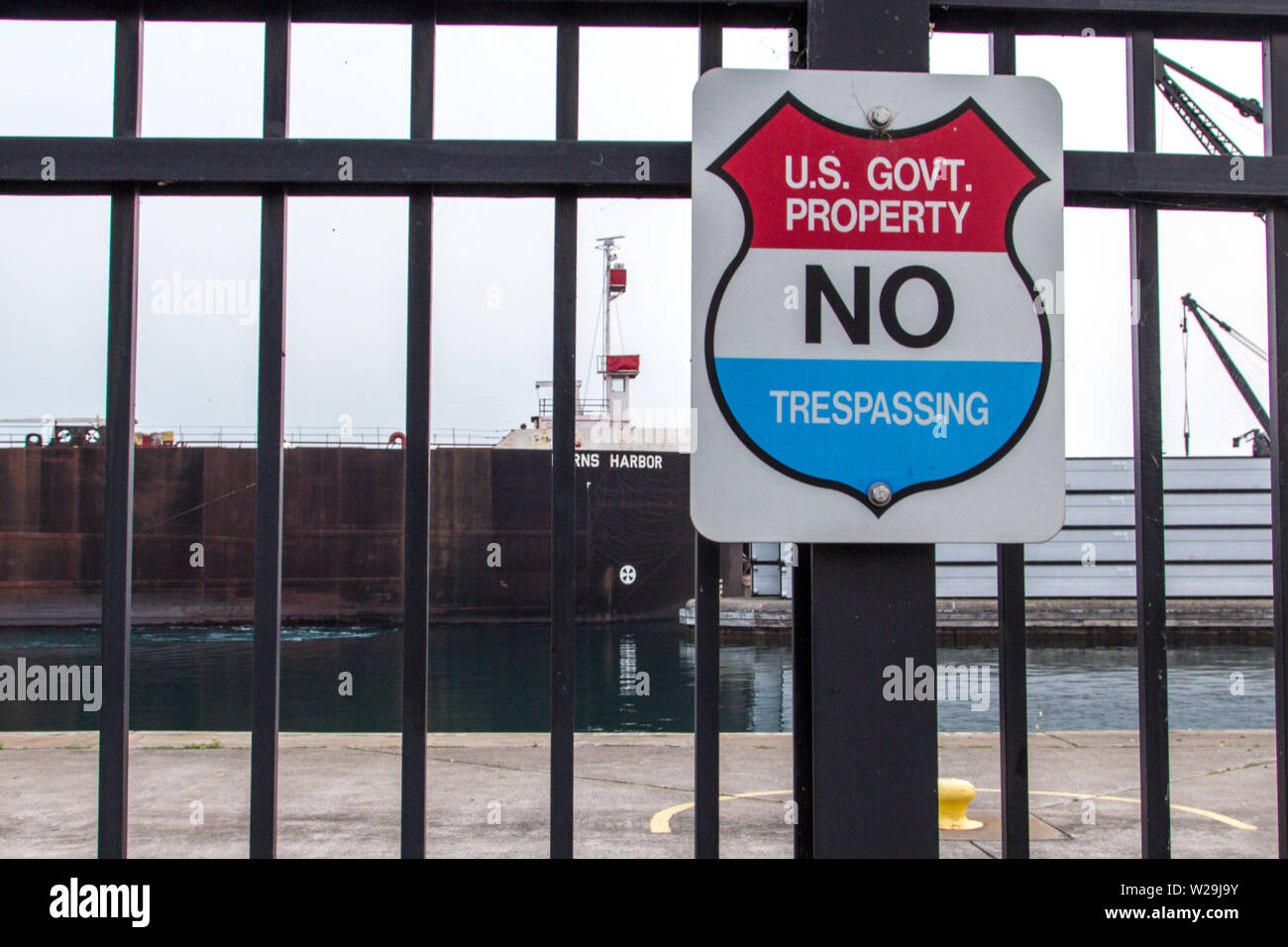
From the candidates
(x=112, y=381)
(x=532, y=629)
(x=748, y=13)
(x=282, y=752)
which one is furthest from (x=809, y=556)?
(x=532, y=629)

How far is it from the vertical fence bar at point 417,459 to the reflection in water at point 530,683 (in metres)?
8.85

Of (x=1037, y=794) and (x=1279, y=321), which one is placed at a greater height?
(x=1279, y=321)

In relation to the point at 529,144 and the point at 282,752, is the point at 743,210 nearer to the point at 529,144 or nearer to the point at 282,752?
the point at 529,144

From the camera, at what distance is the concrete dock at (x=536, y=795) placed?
3641mm

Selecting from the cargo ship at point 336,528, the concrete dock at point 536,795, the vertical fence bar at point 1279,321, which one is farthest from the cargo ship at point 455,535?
the vertical fence bar at point 1279,321

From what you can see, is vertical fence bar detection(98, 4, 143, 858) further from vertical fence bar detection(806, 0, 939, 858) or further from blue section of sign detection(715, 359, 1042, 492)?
vertical fence bar detection(806, 0, 939, 858)

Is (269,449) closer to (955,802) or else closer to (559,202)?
(559,202)

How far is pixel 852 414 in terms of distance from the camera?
1673 millimetres

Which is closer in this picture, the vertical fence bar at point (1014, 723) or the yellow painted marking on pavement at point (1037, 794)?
the vertical fence bar at point (1014, 723)

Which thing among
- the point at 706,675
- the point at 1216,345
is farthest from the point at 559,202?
the point at 1216,345

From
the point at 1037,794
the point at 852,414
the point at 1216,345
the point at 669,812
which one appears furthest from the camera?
the point at 1216,345

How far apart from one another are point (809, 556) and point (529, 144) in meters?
0.94

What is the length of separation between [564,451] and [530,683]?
16.3 meters

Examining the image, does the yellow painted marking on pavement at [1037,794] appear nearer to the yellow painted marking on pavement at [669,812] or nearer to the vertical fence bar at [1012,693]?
the yellow painted marking on pavement at [669,812]
